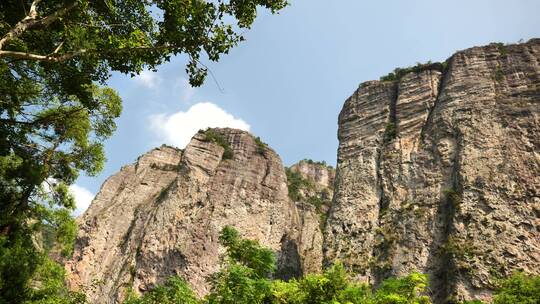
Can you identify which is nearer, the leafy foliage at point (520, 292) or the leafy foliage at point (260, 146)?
the leafy foliage at point (520, 292)

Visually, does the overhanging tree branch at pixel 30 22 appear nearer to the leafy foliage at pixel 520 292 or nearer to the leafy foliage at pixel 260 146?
the leafy foliage at pixel 520 292

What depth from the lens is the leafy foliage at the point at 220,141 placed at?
5559 cm

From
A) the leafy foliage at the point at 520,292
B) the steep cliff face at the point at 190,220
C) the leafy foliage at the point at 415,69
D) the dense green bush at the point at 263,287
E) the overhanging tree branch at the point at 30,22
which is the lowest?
the dense green bush at the point at 263,287

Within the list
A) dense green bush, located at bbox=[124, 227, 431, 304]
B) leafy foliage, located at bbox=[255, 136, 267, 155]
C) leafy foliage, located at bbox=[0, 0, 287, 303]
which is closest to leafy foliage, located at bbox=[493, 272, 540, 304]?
dense green bush, located at bbox=[124, 227, 431, 304]

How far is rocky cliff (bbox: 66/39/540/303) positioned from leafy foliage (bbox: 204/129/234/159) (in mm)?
191

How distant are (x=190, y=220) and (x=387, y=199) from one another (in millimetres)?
19637

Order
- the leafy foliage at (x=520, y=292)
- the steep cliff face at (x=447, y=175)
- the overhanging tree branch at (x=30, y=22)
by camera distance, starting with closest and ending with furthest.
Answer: the overhanging tree branch at (x=30, y=22), the leafy foliage at (x=520, y=292), the steep cliff face at (x=447, y=175)

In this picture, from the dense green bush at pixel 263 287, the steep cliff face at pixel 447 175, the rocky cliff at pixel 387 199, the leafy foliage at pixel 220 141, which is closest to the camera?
the dense green bush at pixel 263 287

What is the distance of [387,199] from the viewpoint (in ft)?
137

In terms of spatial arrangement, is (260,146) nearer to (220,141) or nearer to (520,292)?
(220,141)

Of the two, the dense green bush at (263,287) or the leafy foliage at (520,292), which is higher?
the leafy foliage at (520,292)

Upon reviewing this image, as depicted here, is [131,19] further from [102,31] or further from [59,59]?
[59,59]

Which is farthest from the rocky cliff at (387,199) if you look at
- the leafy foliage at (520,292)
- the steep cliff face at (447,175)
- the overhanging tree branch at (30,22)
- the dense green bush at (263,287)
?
the overhanging tree branch at (30,22)

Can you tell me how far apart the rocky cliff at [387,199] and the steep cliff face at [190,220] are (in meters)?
0.14
